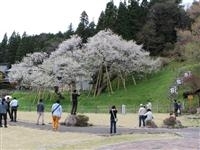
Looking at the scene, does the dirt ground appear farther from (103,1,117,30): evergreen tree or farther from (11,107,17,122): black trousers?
(103,1,117,30): evergreen tree

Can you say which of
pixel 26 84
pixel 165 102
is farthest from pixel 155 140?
pixel 26 84

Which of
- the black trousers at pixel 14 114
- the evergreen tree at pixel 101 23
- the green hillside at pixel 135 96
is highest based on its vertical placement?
the evergreen tree at pixel 101 23

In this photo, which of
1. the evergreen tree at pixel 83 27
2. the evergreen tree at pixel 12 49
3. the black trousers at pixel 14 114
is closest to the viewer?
the black trousers at pixel 14 114

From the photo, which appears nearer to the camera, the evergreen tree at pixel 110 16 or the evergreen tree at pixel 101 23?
the evergreen tree at pixel 110 16

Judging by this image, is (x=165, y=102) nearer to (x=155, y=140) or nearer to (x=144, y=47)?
(x=144, y=47)

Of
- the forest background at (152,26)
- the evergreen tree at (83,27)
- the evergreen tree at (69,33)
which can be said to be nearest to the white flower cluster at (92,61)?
the forest background at (152,26)

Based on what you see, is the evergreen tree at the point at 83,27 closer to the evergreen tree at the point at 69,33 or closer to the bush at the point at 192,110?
the evergreen tree at the point at 69,33

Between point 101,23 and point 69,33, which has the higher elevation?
point 69,33

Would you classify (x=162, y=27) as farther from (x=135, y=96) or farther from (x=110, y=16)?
(x=135, y=96)

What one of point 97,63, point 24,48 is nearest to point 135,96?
point 97,63

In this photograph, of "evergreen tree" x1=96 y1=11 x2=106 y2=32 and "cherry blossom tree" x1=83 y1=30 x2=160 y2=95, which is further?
"evergreen tree" x1=96 y1=11 x2=106 y2=32

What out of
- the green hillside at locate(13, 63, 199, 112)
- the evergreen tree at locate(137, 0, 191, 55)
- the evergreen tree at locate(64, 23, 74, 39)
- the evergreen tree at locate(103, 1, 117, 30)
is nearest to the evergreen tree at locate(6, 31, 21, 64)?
the evergreen tree at locate(64, 23, 74, 39)

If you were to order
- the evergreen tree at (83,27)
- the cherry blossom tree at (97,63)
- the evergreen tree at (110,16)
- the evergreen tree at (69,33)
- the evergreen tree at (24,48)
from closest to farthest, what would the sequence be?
the cherry blossom tree at (97,63) → the evergreen tree at (110,16) → the evergreen tree at (83,27) → the evergreen tree at (69,33) → the evergreen tree at (24,48)

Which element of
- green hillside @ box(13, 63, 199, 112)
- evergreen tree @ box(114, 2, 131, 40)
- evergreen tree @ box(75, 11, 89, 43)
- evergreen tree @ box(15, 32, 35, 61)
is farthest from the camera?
evergreen tree @ box(15, 32, 35, 61)
